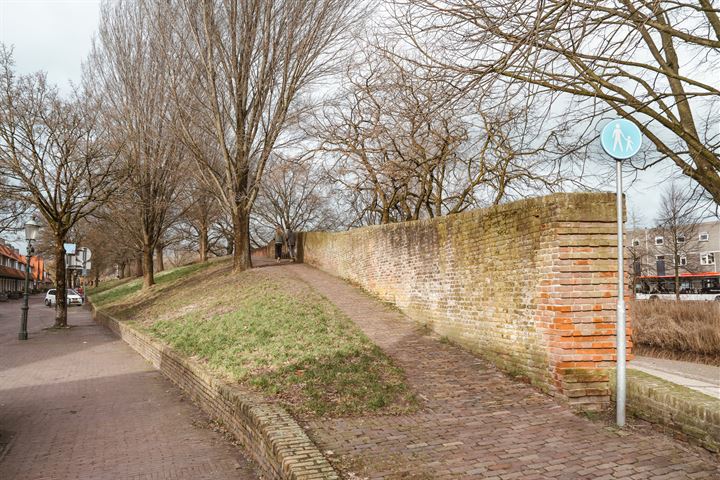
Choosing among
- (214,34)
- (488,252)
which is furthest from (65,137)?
(488,252)

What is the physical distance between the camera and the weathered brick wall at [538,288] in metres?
6.13

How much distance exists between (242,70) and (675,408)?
53.3 ft

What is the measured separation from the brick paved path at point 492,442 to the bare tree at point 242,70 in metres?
13.3

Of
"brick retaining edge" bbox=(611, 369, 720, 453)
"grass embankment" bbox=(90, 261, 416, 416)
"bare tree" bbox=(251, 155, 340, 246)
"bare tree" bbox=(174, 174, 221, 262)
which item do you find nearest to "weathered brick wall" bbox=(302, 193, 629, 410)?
"brick retaining edge" bbox=(611, 369, 720, 453)

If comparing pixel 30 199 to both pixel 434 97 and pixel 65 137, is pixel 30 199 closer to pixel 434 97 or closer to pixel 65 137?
pixel 65 137

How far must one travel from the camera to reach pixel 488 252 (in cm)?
806

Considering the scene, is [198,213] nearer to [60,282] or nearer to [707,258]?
[60,282]

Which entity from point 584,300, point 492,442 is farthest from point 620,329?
point 492,442

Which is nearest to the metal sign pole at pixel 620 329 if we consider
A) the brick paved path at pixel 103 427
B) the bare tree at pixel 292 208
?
the brick paved path at pixel 103 427

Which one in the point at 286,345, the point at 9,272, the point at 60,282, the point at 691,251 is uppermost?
the point at 691,251

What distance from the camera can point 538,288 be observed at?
6574 millimetres

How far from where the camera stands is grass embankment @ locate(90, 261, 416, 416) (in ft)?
21.2

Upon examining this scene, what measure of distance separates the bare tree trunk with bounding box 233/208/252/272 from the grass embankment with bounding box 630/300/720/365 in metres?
13.5

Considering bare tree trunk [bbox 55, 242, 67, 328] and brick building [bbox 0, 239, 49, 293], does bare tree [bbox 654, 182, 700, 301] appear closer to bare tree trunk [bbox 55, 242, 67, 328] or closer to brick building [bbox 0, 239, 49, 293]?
bare tree trunk [bbox 55, 242, 67, 328]
